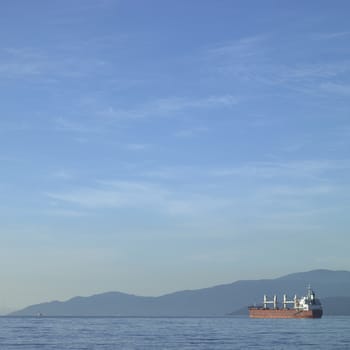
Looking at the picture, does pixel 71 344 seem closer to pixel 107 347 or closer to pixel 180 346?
pixel 107 347

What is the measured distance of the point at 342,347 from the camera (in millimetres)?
94688

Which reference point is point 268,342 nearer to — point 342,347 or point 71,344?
point 342,347

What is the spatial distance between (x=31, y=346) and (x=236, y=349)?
29.6 meters

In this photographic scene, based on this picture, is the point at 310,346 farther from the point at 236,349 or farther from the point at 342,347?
the point at 236,349

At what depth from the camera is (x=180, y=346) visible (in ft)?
311

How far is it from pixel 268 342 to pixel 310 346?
31.6ft

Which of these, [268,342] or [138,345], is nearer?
[138,345]

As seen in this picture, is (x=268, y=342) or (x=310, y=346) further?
(x=268, y=342)

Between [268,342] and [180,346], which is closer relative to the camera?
[180,346]

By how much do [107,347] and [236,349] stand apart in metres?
18.1

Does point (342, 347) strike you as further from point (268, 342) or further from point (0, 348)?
point (0, 348)

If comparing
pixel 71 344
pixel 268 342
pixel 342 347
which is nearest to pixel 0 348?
pixel 71 344

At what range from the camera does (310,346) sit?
97.1 meters

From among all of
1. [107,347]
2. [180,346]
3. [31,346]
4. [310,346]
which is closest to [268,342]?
[310,346]
